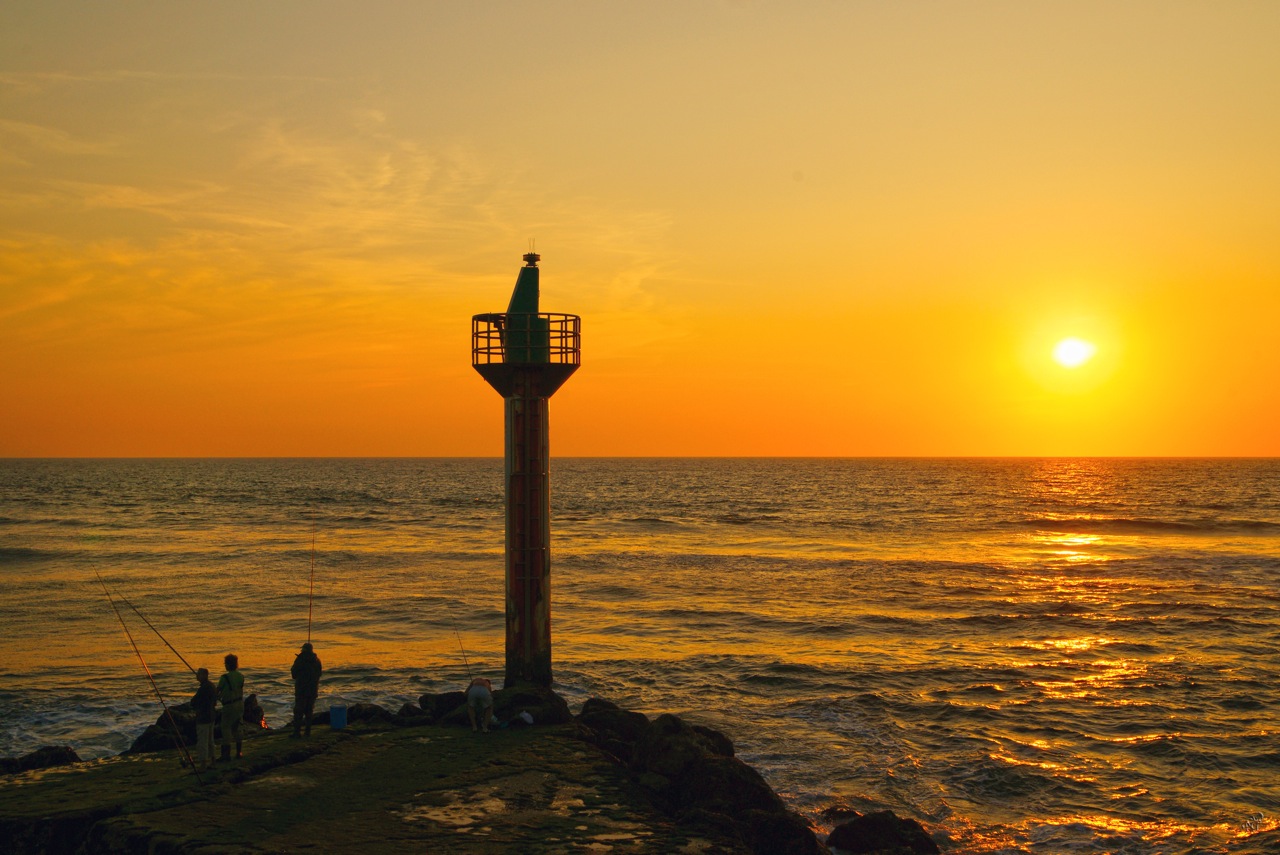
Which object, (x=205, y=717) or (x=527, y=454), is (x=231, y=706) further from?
(x=527, y=454)

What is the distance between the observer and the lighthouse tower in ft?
61.1

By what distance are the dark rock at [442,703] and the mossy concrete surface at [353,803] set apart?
1642 mm

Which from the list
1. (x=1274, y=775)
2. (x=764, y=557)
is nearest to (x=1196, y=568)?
(x=764, y=557)

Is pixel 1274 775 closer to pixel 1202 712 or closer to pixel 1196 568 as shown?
pixel 1202 712

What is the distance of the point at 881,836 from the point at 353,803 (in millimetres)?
6536

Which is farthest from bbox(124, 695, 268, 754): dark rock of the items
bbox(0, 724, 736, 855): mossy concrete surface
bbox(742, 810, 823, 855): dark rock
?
bbox(742, 810, 823, 855): dark rock

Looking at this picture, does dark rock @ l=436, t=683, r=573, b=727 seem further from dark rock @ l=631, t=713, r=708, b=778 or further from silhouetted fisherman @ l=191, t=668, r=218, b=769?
silhouetted fisherman @ l=191, t=668, r=218, b=769

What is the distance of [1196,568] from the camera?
4506cm

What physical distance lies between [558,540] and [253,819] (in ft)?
153

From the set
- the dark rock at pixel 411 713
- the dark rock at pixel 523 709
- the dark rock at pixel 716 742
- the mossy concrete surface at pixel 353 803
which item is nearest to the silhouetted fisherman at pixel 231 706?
the mossy concrete surface at pixel 353 803

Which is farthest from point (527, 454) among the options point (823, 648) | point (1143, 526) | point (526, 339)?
point (1143, 526)

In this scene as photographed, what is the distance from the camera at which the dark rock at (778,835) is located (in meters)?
11.7

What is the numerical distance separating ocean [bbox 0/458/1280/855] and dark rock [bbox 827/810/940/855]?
116 centimetres

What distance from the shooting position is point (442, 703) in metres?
16.8
